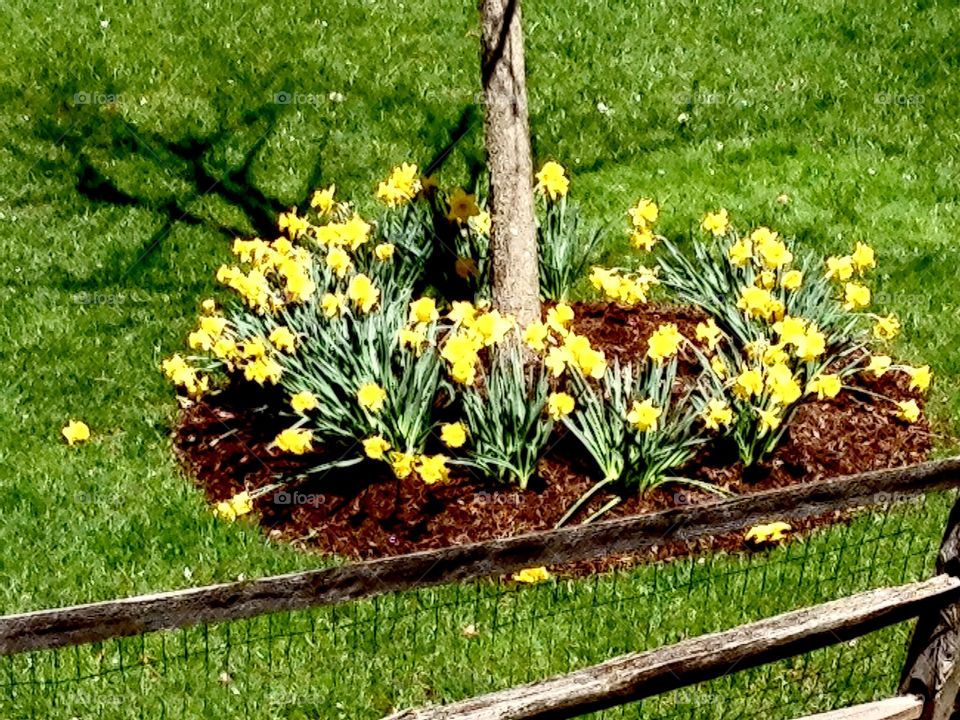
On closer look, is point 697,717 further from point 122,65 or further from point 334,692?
point 122,65

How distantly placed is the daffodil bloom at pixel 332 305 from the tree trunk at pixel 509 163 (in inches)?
25.9

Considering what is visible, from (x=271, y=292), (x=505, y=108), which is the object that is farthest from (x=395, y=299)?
(x=505, y=108)

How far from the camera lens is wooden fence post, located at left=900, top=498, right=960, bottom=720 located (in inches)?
148

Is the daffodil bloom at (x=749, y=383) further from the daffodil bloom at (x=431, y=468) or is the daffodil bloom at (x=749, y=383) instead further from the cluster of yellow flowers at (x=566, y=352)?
the daffodil bloom at (x=431, y=468)

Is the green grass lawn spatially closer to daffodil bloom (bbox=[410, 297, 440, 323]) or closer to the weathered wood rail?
daffodil bloom (bbox=[410, 297, 440, 323])

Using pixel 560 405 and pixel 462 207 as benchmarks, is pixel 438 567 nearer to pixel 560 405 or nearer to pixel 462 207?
pixel 560 405

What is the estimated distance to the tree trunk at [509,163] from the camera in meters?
5.35

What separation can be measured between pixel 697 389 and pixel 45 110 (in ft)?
16.6

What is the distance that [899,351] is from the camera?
6543 millimetres

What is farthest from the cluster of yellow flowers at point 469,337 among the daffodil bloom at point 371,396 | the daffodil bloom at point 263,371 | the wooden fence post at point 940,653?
the wooden fence post at point 940,653

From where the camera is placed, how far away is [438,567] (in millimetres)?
3258

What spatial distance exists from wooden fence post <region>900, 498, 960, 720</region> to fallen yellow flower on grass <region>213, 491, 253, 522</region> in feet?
8.28

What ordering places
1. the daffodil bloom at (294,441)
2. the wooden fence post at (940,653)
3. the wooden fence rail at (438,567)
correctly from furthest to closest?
the daffodil bloom at (294,441) → the wooden fence post at (940,653) → the wooden fence rail at (438,567)

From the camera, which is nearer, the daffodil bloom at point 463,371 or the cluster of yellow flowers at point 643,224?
the daffodil bloom at point 463,371
